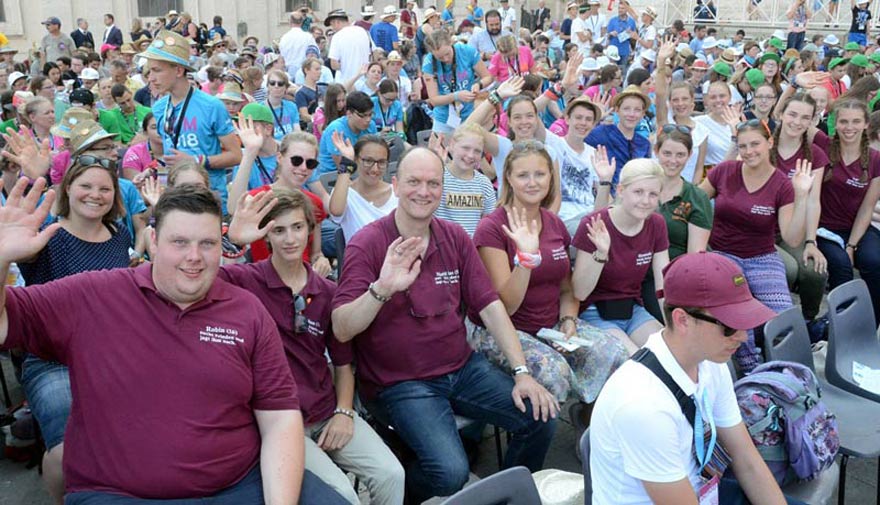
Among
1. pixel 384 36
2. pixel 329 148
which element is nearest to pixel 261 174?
pixel 329 148

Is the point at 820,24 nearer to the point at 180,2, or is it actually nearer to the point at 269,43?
the point at 269,43

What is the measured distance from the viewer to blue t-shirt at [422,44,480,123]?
838 centimetres

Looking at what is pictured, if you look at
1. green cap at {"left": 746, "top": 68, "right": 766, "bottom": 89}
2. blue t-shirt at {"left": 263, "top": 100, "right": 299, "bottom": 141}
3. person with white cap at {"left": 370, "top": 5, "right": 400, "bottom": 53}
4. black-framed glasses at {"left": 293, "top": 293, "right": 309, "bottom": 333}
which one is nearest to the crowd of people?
black-framed glasses at {"left": 293, "top": 293, "right": 309, "bottom": 333}

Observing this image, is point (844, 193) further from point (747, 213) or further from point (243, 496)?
point (243, 496)

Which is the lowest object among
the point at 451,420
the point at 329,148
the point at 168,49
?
the point at 451,420

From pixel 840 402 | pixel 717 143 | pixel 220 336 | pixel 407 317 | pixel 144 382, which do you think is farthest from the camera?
pixel 717 143

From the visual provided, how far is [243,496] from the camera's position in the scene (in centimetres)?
245

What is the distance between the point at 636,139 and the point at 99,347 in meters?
4.77

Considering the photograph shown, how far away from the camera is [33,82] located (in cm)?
835

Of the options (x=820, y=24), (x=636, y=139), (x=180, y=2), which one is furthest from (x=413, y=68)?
(x=820, y=24)

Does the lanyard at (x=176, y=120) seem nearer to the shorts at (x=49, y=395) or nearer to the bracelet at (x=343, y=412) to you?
the shorts at (x=49, y=395)

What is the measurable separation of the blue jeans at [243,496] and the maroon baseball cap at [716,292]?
131cm

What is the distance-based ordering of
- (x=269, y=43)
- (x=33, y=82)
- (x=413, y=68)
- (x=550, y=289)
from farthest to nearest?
(x=269, y=43) → (x=413, y=68) → (x=33, y=82) → (x=550, y=289)

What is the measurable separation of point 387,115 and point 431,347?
5.36 meters
